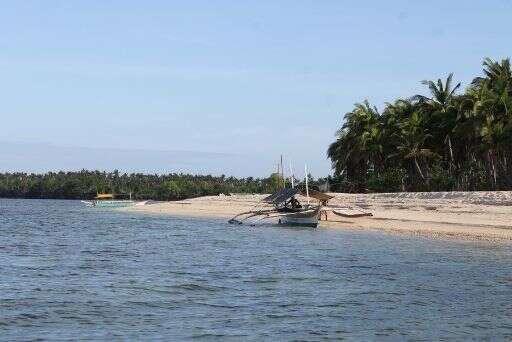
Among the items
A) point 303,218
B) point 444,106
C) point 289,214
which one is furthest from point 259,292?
point 444,106

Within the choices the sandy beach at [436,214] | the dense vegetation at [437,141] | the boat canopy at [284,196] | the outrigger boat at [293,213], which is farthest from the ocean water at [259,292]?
the dense vegetation at [437,141]

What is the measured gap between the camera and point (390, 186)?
82.6 meters

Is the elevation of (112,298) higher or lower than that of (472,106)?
lower

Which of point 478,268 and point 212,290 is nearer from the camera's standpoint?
point 212,290

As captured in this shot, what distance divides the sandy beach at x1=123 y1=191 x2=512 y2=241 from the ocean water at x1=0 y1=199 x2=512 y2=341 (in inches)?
273

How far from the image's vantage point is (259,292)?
68.9 ft

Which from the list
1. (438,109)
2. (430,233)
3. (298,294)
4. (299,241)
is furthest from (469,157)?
(298,294)

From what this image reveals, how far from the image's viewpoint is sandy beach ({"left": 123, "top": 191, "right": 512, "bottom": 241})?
44719mm

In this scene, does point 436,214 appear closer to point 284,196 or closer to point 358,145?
point 284,196

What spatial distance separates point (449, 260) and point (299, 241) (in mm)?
13074

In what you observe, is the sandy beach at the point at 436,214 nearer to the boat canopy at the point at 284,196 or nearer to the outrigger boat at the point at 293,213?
the outrigger boat at the point at 293,213

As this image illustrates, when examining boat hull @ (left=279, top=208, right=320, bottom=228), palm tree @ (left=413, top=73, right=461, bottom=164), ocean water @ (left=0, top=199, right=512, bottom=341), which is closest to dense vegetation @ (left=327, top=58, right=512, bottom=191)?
palm tree @ (left=413, top=73, right=461, bottom=164)

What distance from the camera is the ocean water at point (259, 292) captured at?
15.5m

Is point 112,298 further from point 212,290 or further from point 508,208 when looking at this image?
point 508,208
